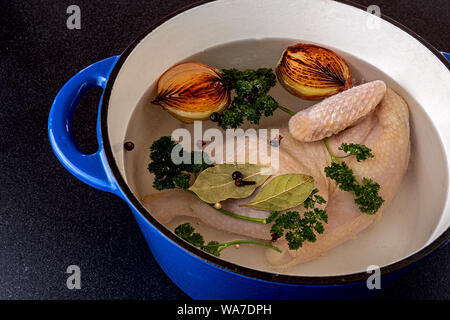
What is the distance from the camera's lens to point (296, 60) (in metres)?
1.01

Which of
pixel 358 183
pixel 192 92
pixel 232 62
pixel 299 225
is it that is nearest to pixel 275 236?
pixel 299 225

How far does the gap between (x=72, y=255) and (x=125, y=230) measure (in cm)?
13

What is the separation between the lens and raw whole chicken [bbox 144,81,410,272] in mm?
911

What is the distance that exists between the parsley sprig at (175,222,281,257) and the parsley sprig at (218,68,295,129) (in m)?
0.23

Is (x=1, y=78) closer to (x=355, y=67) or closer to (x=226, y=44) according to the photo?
(x=226, y=44)

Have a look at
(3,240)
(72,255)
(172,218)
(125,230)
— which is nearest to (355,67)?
(172,218)

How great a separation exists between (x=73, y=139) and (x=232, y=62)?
0.43 metres

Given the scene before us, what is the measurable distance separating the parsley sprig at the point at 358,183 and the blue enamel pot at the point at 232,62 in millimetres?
117

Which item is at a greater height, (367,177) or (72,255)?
(367,177)

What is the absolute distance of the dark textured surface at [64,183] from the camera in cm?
111

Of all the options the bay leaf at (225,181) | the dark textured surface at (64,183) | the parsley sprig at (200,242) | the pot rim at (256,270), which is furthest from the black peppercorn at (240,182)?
the dark textured surface at (64,183)

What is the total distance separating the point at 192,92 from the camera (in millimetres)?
971

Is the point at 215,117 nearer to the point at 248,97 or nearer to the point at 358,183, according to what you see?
Answer: the point at 248,97

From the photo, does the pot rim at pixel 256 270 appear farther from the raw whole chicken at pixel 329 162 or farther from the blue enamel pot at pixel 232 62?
the raw whole chicken at pixel 329 162
